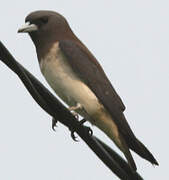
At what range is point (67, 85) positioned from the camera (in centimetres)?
563

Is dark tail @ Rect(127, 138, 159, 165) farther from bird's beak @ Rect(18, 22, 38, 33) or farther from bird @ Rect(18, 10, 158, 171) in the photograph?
bird's beak @ Rect(18, 22, 38, 33)

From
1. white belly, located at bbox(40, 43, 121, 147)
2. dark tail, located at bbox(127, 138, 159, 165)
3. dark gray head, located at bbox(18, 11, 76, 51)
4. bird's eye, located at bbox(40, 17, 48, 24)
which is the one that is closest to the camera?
dark tail, located at bbox(127, 138, 159, 165)

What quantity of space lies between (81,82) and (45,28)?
86cm

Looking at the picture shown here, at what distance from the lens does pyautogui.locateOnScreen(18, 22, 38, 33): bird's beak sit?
6.00 m

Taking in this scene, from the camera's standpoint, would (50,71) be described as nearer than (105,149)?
No

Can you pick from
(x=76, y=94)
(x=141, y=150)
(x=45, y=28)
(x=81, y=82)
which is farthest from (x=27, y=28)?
(x=141, y=150)

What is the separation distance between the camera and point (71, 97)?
5.63 m

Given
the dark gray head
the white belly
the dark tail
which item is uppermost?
the dark gray head

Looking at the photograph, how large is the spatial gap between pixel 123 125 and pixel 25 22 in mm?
1728

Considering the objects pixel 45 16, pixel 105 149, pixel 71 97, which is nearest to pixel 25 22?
pixel 45 16

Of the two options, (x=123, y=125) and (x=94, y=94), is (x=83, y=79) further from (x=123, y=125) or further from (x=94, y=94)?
(x=123, y=125)

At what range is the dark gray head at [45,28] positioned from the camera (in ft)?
20.1

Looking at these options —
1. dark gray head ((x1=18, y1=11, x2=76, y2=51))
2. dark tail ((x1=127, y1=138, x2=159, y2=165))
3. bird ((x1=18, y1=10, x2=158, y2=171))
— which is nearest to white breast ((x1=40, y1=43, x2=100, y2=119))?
bird ((x1=18, y1=10, x2=158, y2=171))

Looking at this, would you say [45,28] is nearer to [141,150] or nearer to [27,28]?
[27,28]
